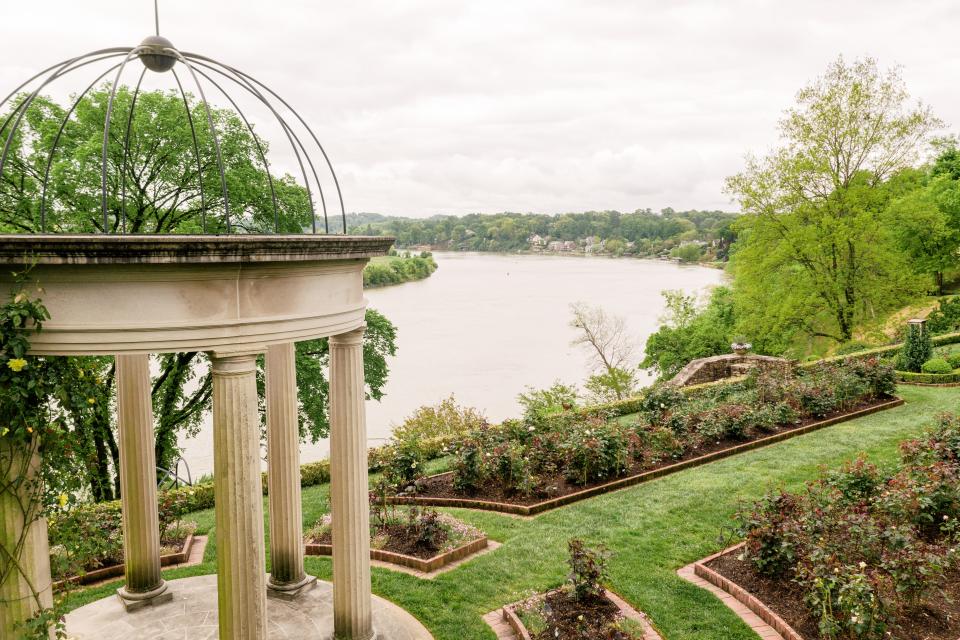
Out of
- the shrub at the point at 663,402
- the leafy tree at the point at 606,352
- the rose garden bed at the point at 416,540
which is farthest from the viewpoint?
the leafy tree at the point at 606,352

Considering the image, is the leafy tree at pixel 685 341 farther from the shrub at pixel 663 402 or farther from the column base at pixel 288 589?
the column base at pixel 288 589

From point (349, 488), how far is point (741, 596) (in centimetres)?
465

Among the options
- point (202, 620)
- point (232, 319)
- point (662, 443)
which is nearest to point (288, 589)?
point (202, 620)

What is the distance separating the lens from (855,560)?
23.4ft

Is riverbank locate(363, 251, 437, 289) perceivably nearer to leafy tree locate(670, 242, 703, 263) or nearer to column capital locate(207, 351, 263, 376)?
leafy tree locate(670, 242, 703, 263)

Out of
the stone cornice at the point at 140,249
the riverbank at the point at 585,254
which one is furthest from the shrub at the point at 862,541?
the riverbank at the point at 585,254

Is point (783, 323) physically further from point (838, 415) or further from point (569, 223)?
point (569, 223)

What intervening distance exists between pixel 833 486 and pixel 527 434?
17.8 ft

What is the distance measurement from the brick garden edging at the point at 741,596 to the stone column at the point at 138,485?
20.9 feet

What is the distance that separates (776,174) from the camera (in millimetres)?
24125

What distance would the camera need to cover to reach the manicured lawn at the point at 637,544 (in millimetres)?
7277

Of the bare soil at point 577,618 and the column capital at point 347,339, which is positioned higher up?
the column capital at point 347,339

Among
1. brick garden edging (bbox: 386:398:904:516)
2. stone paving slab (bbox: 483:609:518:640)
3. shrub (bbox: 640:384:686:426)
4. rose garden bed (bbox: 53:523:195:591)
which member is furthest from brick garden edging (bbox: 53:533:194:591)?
shrub (bbox: 640:384:686:426)

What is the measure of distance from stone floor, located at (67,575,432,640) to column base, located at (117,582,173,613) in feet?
0.22
